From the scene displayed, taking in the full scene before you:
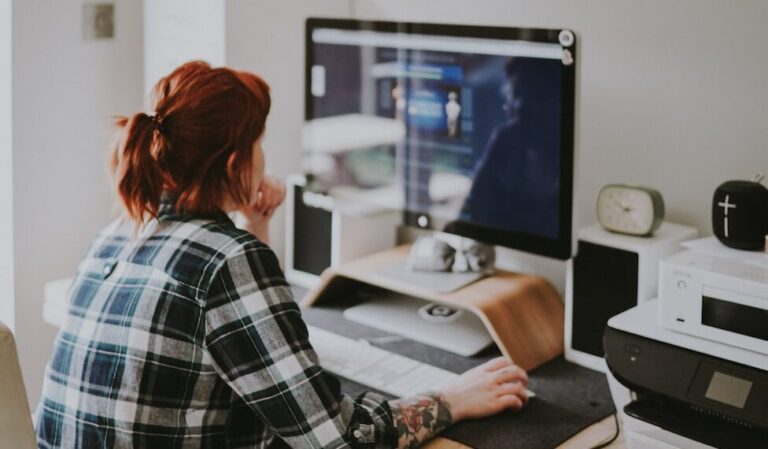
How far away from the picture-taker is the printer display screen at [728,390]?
153 centimetres

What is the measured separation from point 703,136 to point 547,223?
343 mm

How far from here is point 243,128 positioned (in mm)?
1619

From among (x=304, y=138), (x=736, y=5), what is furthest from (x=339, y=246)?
(x=736, y=5)

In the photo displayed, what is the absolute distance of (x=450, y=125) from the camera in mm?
2125

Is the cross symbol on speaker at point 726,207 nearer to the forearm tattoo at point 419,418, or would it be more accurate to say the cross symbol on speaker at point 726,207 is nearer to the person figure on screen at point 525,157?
the person figure on screen at point 525,157

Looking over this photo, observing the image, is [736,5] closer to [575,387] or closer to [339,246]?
[575,387]

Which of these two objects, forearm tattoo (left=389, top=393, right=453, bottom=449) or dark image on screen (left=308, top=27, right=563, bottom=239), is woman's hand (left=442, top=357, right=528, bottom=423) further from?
dark image on screen (left=308, top=27, right=563, bottom=239)

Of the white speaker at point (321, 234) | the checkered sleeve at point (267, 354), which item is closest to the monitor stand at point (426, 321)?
the white speaker at point (321, 234)

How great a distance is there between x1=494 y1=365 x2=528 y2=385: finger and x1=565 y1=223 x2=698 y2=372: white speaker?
0.22 metres

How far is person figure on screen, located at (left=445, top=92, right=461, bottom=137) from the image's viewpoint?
2104 millimetres

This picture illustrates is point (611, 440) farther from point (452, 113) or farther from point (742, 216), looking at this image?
point (452, 113)

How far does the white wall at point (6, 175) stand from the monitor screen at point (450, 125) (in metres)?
0.67

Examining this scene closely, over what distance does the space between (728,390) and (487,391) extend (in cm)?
43

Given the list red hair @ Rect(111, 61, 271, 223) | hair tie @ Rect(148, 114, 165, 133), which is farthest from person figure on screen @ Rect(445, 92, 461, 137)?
hair tie @ Rect(148, 114, 165, 133)
